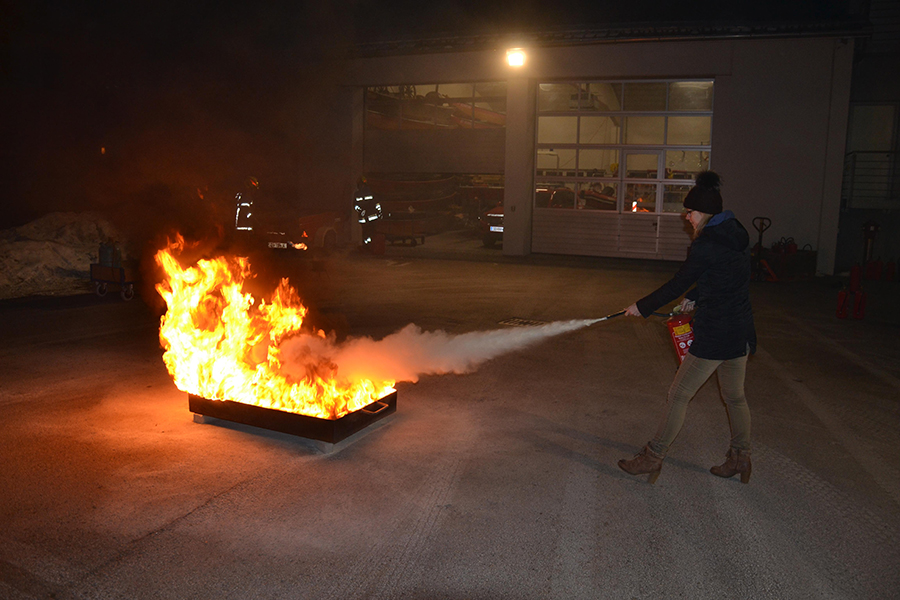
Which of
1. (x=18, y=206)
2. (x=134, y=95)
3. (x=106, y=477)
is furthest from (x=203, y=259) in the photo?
(x=18, y=206)

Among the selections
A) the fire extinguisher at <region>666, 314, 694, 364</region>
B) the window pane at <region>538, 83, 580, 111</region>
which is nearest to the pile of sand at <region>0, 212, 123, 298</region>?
the fire extinguisher at <region>666, 314, 694, 364</region>

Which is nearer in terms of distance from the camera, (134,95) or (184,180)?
(134,95)

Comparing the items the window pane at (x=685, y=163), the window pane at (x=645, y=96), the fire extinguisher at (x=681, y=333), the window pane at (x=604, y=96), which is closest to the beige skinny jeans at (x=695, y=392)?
the fire extinguisher at (x=681, y=333)

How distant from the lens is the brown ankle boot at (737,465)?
4609 mm

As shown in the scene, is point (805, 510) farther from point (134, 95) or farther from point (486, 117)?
point (486, 117)

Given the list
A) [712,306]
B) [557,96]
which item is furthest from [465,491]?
[557,96]

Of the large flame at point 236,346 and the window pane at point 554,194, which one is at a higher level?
the window pane at point 554,194

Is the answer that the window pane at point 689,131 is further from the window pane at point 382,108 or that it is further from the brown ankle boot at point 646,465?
the brown ankle boot at point 646,465

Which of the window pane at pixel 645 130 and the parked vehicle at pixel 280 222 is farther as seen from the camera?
the window pane at pixel 645 130

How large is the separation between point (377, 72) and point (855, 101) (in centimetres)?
1411

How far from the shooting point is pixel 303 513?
13.2ft

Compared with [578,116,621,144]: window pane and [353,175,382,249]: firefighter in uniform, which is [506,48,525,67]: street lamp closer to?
[578,116,621,144]: window pane

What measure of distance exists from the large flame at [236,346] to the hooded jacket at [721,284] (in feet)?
8.85

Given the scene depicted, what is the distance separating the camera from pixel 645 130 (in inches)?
755
